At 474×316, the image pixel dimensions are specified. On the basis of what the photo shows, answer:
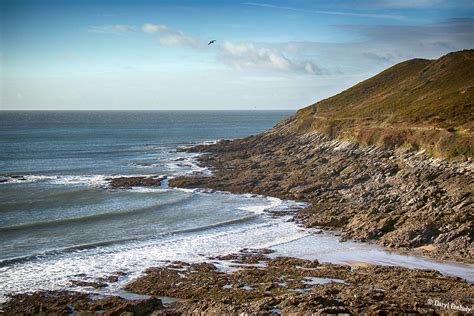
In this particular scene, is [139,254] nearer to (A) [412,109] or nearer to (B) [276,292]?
(B) [276,292]

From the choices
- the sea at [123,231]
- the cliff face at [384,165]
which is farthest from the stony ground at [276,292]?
the cliff face at [384,165]

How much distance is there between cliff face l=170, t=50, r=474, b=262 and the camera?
133 ft

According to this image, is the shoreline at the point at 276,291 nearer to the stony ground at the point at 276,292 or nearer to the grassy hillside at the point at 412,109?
the stony ground at the point at 276,292

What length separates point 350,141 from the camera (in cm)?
8050

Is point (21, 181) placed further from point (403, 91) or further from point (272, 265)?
point (403, 91)

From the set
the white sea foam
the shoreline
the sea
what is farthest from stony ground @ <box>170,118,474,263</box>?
the white sea foam

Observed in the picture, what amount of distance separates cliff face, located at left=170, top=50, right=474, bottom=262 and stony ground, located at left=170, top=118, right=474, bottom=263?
0.09 m

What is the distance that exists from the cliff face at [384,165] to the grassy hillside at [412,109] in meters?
0.23

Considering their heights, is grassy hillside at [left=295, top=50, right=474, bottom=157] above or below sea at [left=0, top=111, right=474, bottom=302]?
above

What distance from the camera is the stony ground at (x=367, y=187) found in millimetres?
38125

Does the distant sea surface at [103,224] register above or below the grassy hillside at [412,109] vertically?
below

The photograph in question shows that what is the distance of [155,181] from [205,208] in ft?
62.2

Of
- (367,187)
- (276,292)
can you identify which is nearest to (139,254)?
(276,292)

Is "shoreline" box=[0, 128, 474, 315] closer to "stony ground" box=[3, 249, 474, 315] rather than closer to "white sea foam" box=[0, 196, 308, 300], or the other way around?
"stony ground" box=[3, 249, 474, 315]
